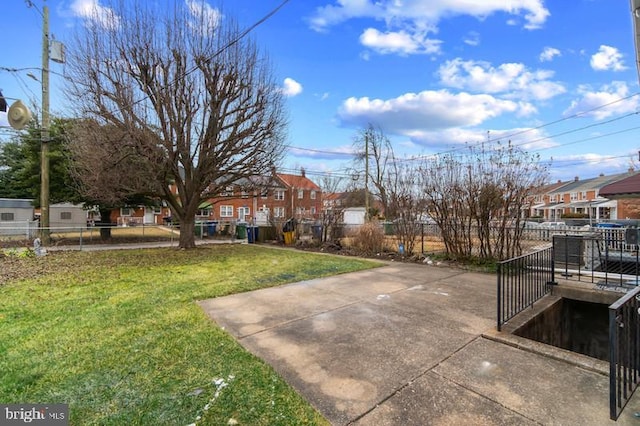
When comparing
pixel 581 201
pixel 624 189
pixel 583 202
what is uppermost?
pixel 581 201

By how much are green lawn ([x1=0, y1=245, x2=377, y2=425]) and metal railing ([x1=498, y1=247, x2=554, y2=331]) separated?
10.4ft

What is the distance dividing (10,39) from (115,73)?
289cm

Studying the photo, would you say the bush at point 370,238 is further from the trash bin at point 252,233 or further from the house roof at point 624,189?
the trash bin at point 252,233

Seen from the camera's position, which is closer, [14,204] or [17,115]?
[17,115]

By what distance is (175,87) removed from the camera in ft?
33.7

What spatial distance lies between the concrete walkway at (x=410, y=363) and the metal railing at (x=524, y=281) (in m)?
0.29

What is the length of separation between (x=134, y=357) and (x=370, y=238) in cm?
865

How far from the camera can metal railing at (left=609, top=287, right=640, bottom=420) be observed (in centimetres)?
222

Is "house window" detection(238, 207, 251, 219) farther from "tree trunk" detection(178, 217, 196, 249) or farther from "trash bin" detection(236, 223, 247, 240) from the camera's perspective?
"tree trunk" detection(178, 217, 196, 249)

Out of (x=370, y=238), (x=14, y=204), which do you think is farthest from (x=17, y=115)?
(x=14, y=204)

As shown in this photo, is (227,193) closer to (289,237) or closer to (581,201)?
(289,237)

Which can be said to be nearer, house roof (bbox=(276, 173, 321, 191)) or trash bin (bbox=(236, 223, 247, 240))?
trash bin (bbox=(236, 223, 247, 240))

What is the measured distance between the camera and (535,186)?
725cm

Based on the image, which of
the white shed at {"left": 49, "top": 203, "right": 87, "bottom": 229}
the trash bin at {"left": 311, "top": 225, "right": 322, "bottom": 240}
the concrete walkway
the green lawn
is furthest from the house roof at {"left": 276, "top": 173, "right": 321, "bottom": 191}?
the concrete walkway
